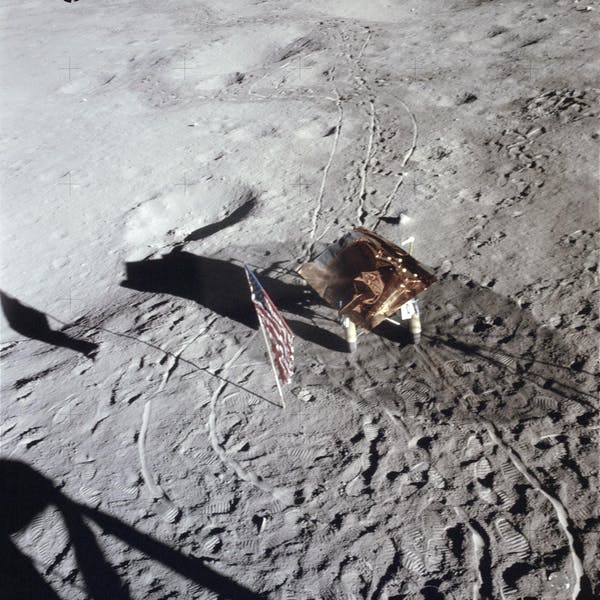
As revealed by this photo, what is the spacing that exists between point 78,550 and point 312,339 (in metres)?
3.61

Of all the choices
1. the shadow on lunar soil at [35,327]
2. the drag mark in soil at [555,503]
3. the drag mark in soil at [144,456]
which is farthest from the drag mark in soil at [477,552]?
the shadow on lunar soil at [35,327]

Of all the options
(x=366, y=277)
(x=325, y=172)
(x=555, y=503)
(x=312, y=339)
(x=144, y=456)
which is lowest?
(x=555, y=503)

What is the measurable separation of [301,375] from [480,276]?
9.43ft

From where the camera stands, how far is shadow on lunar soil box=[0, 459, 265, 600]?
5.14m

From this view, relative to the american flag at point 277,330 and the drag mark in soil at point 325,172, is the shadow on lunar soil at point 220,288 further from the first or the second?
the american flag at point 277,330

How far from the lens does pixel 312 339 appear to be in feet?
24.5

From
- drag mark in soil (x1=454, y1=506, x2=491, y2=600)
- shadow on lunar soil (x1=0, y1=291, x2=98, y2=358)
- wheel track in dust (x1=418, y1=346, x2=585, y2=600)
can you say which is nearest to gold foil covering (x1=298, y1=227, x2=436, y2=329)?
wheel track in dust (x1=418, y1=346, x2=585, y2=600)

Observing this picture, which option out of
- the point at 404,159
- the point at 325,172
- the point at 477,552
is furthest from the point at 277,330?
the point at 404,159

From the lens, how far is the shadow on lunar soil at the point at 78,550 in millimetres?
5139

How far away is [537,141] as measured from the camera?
1014 centimetres

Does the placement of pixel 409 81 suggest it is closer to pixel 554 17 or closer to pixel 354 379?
pixel 554 17

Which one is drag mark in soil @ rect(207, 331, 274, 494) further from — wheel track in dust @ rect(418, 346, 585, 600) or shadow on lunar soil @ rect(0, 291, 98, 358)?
wheel track in dust @ rect(418, 346, 585, 600)

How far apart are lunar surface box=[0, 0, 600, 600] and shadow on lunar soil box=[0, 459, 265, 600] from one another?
0.02 m

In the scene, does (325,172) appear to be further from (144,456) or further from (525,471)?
(525,471)
